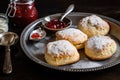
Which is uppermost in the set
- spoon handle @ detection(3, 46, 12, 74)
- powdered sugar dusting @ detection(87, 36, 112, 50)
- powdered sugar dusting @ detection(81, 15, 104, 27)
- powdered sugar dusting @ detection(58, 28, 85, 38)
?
powdered sugar dusting @ detection(81, 15, 104, 27)

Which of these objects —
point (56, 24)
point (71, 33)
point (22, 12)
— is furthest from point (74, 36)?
point (22, 12)

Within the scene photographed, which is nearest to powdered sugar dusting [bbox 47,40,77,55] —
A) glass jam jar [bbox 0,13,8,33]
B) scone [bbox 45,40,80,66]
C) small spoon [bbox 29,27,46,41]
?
scone [bbox 45,40,80,66]

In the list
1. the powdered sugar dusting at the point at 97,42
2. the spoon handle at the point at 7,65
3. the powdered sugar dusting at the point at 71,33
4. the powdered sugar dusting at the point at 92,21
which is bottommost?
the spoon handle at the point at 7,65

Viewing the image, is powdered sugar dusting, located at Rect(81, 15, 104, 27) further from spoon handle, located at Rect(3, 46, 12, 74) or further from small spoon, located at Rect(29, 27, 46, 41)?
spoon handle, located at Rect(3, 46, 12, 74)

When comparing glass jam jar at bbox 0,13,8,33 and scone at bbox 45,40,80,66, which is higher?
glass jam jar at bbox 0,13,8,33

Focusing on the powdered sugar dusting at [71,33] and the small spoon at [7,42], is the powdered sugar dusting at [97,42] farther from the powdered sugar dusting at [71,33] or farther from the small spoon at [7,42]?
the small spoon at [7,42]

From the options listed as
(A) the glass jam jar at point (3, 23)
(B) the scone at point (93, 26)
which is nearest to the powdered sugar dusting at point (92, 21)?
(B) the scone at point (93, 26)
